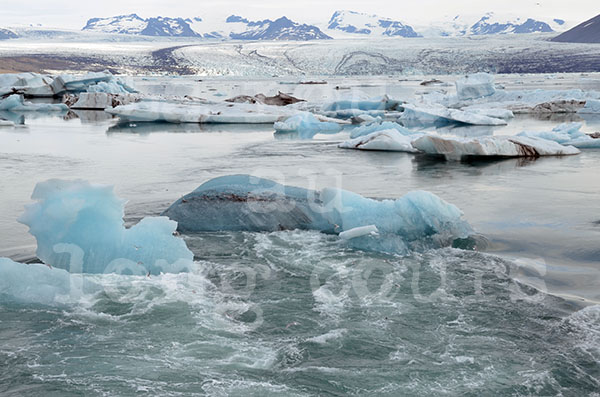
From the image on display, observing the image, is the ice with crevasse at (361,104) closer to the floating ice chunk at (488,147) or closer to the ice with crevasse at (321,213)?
the floating ice chunk at (488,147)

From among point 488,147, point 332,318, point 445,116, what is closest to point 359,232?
point 332,318

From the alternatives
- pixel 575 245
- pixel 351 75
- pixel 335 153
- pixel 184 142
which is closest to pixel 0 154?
pixel 184 142

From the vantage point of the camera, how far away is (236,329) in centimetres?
304

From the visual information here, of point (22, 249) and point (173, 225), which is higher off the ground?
point (173, 225)

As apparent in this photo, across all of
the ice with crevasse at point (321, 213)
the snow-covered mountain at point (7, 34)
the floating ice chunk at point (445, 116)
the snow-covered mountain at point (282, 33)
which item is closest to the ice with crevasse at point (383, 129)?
the floating ice chunk at point (445, 116)

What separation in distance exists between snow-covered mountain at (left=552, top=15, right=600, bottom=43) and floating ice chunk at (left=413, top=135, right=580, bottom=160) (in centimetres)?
9785

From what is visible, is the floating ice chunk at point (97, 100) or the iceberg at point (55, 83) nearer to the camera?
the floating ice chunk at point (97, 100)

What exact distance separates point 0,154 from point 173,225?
659 cm

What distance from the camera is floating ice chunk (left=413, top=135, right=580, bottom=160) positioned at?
27.8 ft

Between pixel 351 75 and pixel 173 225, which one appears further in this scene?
pixel 351 75

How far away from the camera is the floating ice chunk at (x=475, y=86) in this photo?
64.9 ft

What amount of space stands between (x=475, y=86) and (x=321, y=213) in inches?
652

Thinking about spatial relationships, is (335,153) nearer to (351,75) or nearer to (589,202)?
(589,202)

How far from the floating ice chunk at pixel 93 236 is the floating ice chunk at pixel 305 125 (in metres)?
9.46
